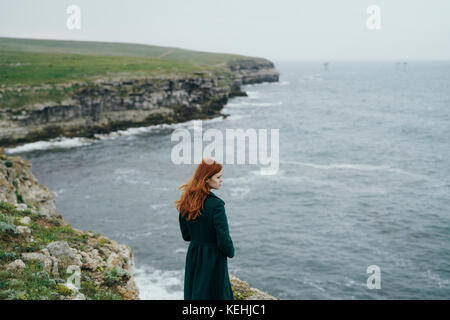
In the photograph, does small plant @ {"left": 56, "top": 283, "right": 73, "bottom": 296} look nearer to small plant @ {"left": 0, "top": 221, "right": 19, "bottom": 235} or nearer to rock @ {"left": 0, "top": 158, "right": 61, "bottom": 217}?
small plant @ {"left": 0, "top": 221, "right": 19, "bottom": 235}

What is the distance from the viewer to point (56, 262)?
406 inches

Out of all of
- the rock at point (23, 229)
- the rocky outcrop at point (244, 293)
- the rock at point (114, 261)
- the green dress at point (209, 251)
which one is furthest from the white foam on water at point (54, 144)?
the green dress at point (209, 251)

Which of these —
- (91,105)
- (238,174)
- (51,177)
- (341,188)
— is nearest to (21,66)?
(91,105)

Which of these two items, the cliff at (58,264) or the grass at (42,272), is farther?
the cliff at (58,264)

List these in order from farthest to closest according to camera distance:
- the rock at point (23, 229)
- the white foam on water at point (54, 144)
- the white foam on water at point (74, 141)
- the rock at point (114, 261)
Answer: the white foam on water at point (74, 141) < the white foam on water at point (54, 144) < the rock at point (114, 261) < the rock at point (23, 229)

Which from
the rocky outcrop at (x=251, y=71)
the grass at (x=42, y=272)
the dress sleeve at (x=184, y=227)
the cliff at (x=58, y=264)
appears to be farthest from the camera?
the rocky outcrop at (x=251, y=71)

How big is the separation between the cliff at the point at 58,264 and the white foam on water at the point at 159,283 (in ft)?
34.1

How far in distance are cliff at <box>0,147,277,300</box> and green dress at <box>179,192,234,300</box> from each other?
13.4 ft

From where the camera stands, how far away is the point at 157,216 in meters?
36.5

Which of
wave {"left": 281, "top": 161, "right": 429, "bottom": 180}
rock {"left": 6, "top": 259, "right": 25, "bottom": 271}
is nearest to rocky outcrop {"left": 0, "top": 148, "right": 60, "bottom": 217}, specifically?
rock {"left": 6, "top": 259, "right": 25, "bottom": 271}

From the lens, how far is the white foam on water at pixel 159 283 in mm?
23625

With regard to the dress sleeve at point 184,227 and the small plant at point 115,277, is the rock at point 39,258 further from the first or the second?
the dress sleeve at point 184,227

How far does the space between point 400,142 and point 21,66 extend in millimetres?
80704

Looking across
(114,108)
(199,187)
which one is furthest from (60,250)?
(114,108)
